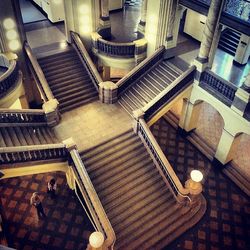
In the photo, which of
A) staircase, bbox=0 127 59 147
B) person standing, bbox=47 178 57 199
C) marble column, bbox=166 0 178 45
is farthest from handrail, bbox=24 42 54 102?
marble column, bbox=166 0 178 45

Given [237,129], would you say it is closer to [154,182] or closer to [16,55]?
[154,182]

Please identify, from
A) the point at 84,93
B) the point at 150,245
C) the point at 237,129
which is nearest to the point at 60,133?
the point at 84,93

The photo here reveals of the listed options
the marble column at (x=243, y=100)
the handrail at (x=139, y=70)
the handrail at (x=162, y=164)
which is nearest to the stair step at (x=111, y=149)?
the handrail at (x=162, y=164)

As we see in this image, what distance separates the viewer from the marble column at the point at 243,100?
10980 millimetres

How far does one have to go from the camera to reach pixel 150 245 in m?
10.8

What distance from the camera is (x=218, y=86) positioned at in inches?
485

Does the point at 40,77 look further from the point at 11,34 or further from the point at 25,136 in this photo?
the point at 25,136

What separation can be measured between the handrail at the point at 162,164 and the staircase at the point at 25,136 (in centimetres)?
341

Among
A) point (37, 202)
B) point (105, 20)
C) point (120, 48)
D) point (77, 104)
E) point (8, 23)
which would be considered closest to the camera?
point (37, 202)

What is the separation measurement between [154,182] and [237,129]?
3.81 meters

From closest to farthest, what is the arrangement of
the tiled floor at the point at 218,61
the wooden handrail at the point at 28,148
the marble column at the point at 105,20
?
1. the wooden handrail at the point at 28,148
2. the tiled floor at the point at 218,61
3. the marble column at the point at 105,20

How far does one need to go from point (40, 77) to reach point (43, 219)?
5805 mm

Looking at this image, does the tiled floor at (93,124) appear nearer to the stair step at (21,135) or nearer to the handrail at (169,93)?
the handrail at (169,93)

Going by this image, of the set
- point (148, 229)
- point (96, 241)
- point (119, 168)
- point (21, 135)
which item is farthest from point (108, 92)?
point (96, 241)
